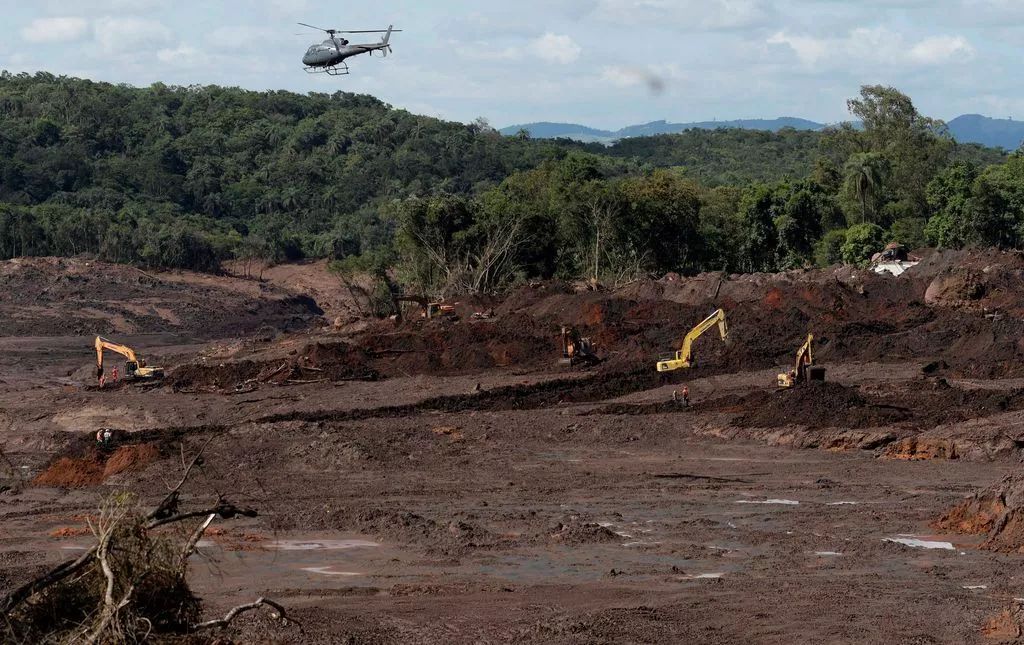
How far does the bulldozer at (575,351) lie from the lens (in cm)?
3862

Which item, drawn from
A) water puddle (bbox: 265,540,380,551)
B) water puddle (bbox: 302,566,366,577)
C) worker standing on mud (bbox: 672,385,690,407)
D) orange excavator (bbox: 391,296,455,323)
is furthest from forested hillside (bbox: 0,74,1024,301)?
water puddle (bbox: 302,566,366,577)

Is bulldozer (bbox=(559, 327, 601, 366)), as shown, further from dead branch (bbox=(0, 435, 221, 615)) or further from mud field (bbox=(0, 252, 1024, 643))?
dead branch (bbox=(0, 435, 221, 615))

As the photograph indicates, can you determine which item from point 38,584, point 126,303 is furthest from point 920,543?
point 126,303

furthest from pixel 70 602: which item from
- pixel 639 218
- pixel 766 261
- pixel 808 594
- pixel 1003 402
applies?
pixel 766 261

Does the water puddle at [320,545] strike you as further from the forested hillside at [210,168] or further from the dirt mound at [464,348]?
the forested hillside at [210,168]

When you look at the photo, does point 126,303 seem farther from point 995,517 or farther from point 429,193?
point 995,517

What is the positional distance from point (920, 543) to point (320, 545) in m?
7.69

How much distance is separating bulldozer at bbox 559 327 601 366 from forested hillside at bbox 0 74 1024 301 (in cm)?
1990

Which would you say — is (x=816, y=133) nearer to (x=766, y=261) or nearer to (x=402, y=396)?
(x=766, y=261)

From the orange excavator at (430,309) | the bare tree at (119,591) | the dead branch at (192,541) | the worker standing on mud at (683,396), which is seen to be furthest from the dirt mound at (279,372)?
the dead branch at (192,541)

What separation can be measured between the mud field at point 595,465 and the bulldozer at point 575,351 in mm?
891

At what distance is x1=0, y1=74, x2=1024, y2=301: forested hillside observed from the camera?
202 ft

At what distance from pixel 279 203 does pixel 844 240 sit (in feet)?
171

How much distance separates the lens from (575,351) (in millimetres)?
38969
